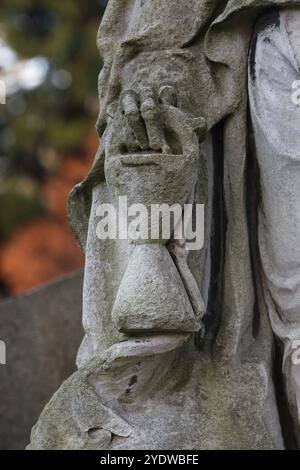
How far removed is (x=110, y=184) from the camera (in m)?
3.39

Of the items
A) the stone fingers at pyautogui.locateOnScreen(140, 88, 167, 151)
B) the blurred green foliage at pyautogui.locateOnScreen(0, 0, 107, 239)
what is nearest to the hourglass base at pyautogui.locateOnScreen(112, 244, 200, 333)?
the stone fingers at pyautogui.locateOnScreen(140, 88, 167, 151)

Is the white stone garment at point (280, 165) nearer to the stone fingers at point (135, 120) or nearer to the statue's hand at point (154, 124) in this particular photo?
the statue's hand at point (154, 124)

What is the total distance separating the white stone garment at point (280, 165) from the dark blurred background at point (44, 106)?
319 inches

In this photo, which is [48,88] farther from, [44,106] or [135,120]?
[135,120]

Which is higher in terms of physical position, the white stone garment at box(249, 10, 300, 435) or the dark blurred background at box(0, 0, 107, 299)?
the dark blurred background at box(0, 0, 107, 299)

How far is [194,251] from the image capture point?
3.46 metres

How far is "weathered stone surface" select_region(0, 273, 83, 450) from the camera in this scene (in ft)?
16.3

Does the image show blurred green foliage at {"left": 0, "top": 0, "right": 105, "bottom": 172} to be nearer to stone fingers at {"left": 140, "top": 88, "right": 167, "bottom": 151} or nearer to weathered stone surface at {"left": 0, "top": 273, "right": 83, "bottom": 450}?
weathered stone surface at {"left": 0, "top": 273, "right": 83, "bottom": 450}

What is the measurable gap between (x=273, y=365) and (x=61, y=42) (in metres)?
9.67

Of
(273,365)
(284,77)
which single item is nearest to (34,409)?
(273,365)

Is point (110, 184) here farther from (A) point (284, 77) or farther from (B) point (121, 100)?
(A) point (284, 77)

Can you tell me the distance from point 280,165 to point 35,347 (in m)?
2.00

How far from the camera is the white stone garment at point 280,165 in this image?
133 inches

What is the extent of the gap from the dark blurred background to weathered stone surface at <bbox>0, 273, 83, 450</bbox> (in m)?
6.48
